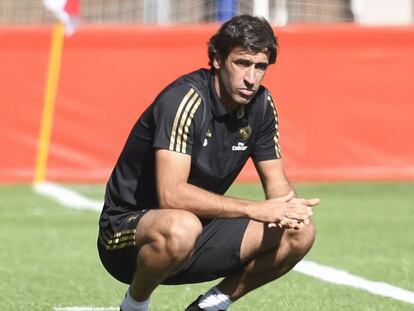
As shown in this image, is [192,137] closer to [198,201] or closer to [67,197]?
[198,201]

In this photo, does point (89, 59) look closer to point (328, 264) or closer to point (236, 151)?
point (328, 264)

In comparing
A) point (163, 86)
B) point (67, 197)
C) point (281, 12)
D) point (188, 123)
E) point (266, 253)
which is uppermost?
point (188, 123)

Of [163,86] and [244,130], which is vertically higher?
[244,130]

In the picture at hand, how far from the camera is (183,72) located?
14031 mm

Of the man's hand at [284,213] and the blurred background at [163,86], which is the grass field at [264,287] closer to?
the blurred background at [163,86]

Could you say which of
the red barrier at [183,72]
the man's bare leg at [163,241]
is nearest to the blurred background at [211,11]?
the red barrier at [183,72]

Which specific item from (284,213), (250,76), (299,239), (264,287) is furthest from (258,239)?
(264,287)

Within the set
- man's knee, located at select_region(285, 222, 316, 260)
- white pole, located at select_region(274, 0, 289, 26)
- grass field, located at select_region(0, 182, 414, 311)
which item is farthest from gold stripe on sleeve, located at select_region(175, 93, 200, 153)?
white pole, located at select_region(274, 0, 289, 26)

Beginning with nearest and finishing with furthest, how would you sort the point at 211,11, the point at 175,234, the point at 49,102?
the point at 175,234, the point at 49,102, the point at 211,11

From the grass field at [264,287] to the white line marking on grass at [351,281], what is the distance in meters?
0.09

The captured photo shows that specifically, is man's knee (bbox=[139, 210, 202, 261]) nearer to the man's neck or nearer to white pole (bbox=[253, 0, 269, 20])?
the man's neck

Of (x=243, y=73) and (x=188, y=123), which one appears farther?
(x=243, y=73)

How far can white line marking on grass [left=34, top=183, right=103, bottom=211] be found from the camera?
40.0ft

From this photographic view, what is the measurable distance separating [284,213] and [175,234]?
57 cm
